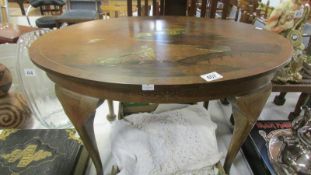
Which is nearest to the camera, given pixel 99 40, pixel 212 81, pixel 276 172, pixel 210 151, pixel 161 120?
pixel 212 81

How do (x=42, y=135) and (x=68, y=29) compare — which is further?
(x=42, y=135)

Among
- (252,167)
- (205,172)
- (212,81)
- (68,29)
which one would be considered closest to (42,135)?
(68,29)

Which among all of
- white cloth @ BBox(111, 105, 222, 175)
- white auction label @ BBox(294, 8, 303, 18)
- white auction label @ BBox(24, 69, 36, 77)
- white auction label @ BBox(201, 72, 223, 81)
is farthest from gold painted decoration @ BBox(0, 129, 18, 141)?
white auction label @ BBox(294, 8, 303, 18)

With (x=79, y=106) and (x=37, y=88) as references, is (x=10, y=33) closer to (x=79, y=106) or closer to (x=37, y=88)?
(x=37, y=88)

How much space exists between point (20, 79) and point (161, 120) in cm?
87

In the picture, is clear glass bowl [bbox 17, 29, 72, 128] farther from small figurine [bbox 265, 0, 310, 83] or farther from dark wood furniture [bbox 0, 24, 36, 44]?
small figurine [bbox 265, 0, 310, 83]

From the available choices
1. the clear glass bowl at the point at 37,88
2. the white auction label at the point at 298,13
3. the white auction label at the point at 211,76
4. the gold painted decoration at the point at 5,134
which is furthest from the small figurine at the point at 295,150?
the gold painted decoration at the point at 5,134

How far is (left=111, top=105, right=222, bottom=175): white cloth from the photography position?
1049 millimetres

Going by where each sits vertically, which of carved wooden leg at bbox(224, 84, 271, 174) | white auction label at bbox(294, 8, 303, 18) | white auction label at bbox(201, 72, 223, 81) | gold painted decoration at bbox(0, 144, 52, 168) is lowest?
gold painted decoration at bbox(0, 144, 52, 168)

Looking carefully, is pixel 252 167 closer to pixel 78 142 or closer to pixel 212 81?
pixel 212 81

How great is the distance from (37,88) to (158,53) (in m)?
1.03

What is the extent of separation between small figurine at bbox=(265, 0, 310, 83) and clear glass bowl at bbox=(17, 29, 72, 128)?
48.8 inches

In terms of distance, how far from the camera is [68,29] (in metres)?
1.02

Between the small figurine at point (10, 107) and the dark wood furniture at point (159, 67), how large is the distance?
580mm
